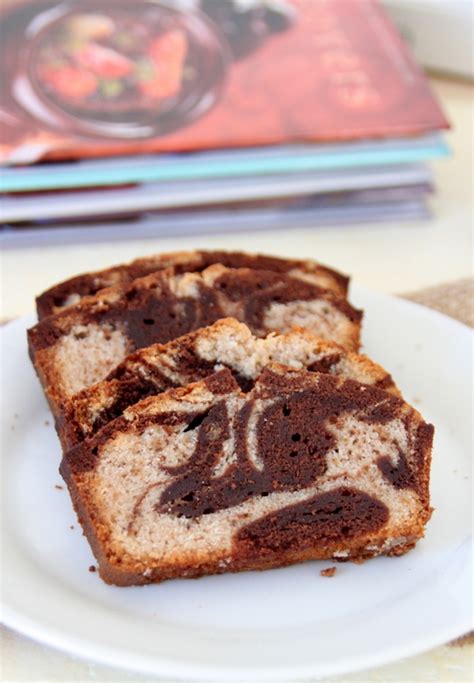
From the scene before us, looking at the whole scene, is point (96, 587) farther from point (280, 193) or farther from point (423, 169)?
point (423, 169)

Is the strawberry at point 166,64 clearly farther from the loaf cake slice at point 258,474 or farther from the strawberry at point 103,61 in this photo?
the loaf cake slice at point 258,474

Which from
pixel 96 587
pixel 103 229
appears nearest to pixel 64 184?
pixel 103 229

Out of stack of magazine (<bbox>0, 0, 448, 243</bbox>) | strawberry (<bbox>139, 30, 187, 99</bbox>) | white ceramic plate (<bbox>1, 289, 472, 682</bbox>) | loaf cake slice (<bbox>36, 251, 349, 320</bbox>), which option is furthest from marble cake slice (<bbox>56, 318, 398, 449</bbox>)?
strawberry (<bbox>139, 30, 187, 99</bbox>)

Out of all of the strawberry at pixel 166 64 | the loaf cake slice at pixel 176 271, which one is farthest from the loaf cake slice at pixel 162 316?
the strawberry at pixel 166 64

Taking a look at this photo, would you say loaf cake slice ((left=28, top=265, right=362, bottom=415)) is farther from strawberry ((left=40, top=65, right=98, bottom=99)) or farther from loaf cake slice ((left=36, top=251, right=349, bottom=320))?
strawberry ((left=40, top=65, right=98, bottom=99))

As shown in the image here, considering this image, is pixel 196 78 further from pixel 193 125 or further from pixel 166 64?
pixel 193 125

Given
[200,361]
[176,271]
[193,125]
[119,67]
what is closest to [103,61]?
[119,67]

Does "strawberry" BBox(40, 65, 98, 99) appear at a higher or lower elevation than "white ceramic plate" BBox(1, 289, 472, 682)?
higher
